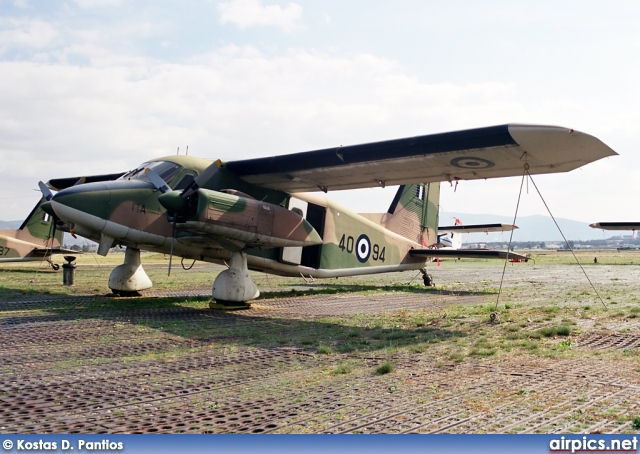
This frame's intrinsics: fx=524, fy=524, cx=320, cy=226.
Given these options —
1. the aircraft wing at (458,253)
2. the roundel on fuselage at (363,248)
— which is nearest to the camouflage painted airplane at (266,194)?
the roundel on fuselage at (363,248)

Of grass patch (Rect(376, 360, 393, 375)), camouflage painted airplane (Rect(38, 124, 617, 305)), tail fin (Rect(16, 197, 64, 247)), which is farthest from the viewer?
tail fin (Rect(16, 197, 64, 247))

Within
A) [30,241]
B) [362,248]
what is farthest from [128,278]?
[30,241]

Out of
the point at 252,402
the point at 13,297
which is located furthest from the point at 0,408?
the point at 13,297

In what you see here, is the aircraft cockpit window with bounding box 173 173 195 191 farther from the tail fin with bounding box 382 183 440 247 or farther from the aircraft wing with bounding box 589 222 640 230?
the aircraft wing with bounding box 589 222 640 230

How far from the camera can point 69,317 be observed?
1045 cm

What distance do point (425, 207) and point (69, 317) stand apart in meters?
15.0

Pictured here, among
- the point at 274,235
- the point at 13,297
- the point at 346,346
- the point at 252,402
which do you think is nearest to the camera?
the point at 252,402

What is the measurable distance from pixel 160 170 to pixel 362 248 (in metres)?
7.57

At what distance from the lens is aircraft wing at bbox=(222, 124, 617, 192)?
936cm

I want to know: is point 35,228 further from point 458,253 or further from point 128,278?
point 458,253

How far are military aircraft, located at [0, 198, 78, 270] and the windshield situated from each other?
1470 cm

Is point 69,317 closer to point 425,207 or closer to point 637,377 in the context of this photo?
point 637,377

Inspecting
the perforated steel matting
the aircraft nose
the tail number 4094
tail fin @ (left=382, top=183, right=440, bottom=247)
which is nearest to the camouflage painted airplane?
the aircraft nose

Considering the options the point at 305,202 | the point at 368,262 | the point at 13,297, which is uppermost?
the point at 305,202
